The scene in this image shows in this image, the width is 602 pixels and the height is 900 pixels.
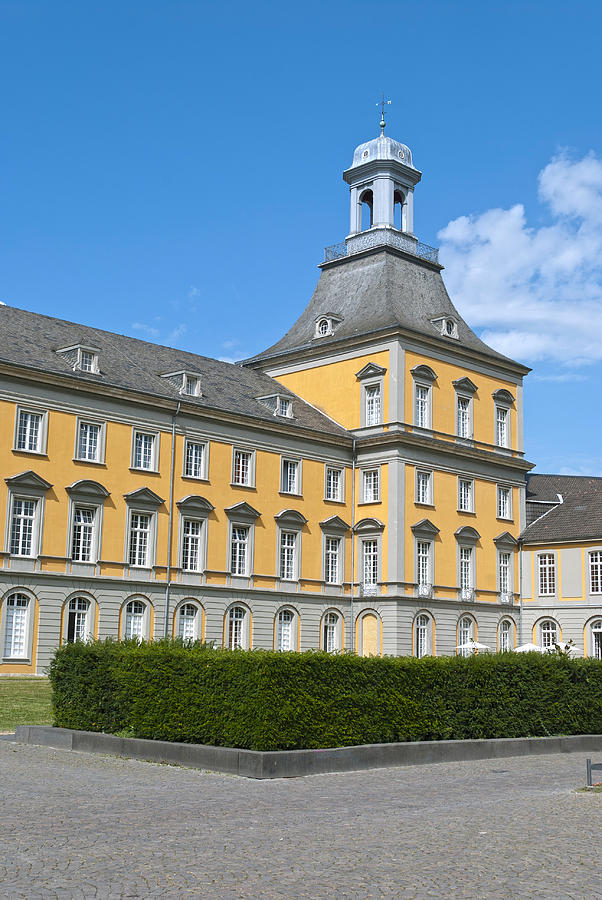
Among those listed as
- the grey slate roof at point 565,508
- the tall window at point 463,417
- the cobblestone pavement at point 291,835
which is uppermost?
the tall window at point 463,417

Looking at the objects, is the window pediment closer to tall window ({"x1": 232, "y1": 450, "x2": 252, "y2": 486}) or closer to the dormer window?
the dormer window

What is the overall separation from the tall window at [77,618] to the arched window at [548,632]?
92.9 ft

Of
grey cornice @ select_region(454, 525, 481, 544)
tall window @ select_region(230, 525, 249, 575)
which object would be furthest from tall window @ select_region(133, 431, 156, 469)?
grey cornice @ select_region(454, 525, 481, 544)

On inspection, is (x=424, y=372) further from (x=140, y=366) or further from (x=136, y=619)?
(x=136, y=619)

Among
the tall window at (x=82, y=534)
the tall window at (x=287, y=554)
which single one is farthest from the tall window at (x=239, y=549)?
the tall window at (x=82, y=534)

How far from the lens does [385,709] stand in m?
21.2

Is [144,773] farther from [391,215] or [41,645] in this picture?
[391,215]

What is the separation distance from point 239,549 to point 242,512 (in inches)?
76.2

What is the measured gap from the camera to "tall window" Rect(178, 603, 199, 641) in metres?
51.1

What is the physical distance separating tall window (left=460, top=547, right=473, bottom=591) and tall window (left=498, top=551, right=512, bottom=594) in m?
2.99

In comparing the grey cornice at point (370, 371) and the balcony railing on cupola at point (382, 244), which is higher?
the balcony railing on cupola at point (382, 244)

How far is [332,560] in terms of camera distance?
191ft

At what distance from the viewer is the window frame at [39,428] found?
45.7 metres

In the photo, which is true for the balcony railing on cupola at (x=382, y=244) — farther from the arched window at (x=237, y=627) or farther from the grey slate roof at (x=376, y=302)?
the arched window at (x=237, y=627)
